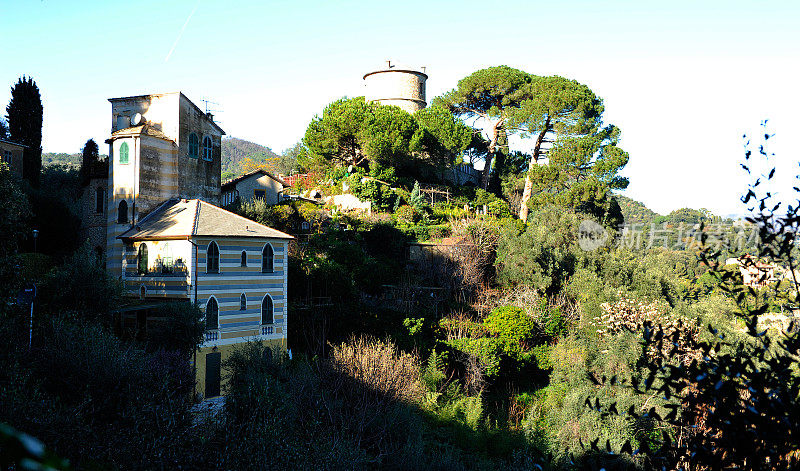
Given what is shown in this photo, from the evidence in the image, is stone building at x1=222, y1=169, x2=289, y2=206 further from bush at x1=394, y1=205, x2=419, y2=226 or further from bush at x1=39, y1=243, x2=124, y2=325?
bush at x1=39, y1=243, x2=124, y2=325

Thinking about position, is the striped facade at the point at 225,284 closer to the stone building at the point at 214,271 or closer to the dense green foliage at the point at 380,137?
the stone building at the point at 214,271

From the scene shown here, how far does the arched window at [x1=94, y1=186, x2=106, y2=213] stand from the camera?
31547 millimetres

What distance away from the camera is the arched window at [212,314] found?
82.2 feet

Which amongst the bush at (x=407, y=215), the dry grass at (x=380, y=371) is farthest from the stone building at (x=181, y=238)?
the bush at (x=407, y=215)

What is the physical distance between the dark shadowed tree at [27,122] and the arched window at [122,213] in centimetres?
1203

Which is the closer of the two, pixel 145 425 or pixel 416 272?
pixel 145 425

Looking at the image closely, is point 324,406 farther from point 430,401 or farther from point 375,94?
point 375,94

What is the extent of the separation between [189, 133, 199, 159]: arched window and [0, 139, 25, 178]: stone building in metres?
10.5

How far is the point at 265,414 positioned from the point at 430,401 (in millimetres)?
10142

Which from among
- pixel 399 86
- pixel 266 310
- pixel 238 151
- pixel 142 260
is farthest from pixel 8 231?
pixel 238 151

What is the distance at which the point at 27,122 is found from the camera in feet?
121

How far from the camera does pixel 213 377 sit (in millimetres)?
24906

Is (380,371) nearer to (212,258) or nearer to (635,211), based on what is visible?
(212,258)

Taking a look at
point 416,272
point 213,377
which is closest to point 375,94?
point 416,272
